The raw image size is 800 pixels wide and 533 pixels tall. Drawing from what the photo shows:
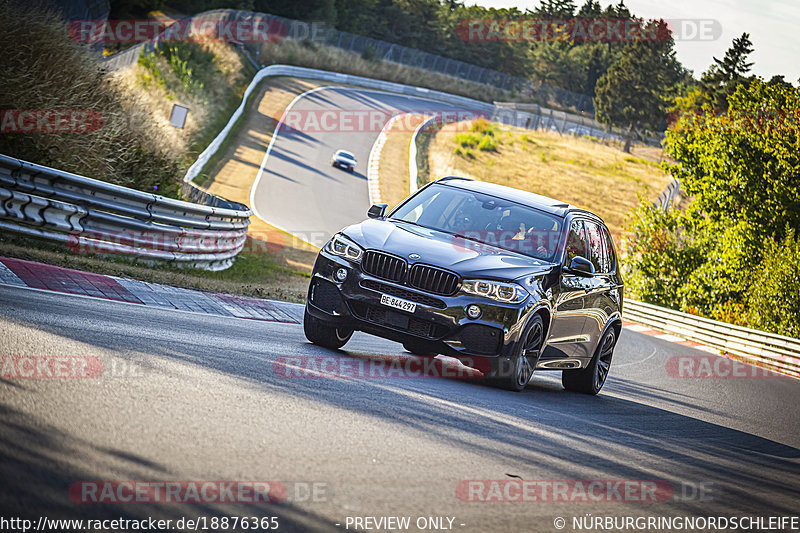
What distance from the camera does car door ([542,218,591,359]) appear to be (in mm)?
9484

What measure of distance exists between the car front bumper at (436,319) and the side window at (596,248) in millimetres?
2378

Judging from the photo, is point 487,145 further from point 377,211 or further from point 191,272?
point 377,211

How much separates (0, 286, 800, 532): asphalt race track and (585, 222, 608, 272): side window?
5.23ft

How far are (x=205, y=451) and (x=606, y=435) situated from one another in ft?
14.4

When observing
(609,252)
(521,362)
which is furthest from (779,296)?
(521,362)

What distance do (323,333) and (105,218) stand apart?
17.1 feet

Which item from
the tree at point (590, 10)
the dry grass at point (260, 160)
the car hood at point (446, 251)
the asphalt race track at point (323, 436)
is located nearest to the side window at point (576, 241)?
the car hood at point (446, 251)

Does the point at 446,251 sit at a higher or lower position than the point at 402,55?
lower

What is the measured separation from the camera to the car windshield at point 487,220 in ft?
31.3

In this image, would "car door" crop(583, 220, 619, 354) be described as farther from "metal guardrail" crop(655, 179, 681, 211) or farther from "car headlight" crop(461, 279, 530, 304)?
"metal guardrail" crop(655, 179, 681, 211)

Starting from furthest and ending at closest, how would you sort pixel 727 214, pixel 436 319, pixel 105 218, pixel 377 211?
1. pixel 727 214
2. pixel 105 218
3. pixel 377 211
4. pixel 436 319

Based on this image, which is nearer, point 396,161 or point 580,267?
point 580,267

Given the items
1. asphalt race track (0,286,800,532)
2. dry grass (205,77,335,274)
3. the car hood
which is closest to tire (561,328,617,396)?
asphalt race track (0,286,800,532)

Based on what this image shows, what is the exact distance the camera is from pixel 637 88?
321 ft
